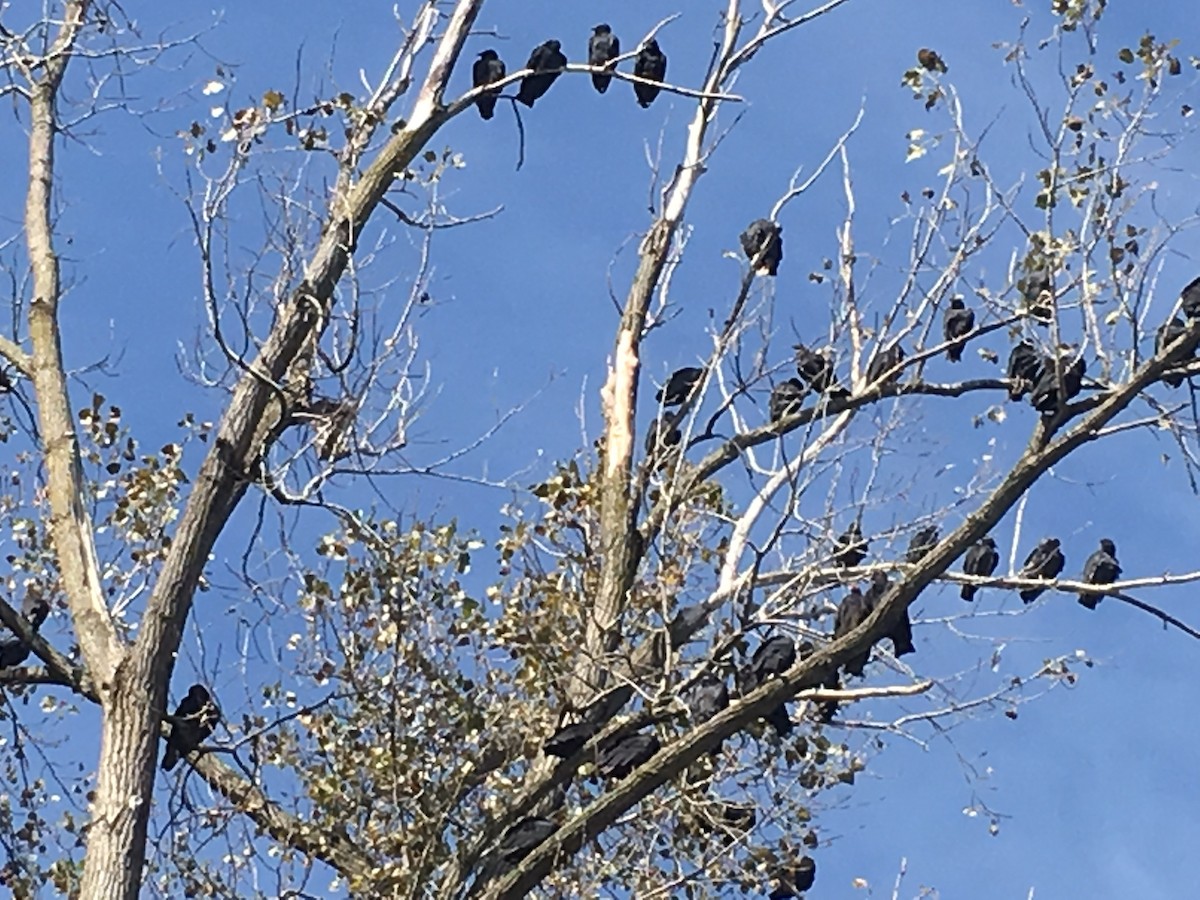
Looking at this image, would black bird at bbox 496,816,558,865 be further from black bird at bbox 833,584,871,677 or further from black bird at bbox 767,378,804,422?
black bird at bbox 767,378,804,422

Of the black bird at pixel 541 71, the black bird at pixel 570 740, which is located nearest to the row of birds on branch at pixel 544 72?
the black bird at pixel 541 71

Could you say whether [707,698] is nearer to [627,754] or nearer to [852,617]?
[627,754]

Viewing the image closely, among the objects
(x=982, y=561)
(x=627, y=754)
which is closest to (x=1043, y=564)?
(x=982, y=561)

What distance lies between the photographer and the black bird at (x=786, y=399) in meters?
10.6

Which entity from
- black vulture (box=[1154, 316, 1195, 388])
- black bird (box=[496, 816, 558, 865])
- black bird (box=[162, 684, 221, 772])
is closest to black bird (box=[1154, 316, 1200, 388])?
black vulture (box=[1154, 316, 1195, 388])

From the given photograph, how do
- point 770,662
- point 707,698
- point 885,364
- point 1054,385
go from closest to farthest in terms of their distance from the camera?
point 770,662 < point 707,698 < point 1054,385 < point 885,364

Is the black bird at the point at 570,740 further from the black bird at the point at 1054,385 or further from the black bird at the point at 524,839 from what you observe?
the black bird at the point at 1054,385

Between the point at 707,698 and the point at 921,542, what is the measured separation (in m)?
1.81

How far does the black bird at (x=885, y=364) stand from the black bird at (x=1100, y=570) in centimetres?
169

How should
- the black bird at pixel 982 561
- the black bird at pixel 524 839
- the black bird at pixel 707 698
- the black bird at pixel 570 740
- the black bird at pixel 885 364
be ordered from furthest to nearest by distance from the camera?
the black bird at pixel 885 364 → the black bird at pixel 982 561 → the black bird at pixel 570 740 → the black bird at pixel 524 839 → the black bird at pixel 707 698

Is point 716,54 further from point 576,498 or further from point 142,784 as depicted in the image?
point 142,784

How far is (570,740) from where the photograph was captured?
8.41 meters

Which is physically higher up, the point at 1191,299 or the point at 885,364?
the point at 885,364

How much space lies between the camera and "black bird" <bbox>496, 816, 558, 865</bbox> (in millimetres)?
8148
